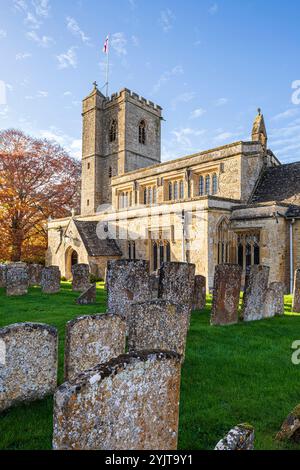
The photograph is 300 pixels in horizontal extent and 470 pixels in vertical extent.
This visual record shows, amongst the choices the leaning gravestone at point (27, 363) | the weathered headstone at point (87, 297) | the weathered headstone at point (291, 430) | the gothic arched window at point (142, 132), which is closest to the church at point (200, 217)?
the gothic arched window at point (142, 132)

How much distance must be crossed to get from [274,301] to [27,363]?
7.76m

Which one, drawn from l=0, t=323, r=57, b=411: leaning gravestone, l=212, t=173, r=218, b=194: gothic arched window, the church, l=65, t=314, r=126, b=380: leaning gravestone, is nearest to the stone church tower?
the church

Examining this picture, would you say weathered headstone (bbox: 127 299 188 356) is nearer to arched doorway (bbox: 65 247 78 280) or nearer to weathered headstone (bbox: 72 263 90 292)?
weathered headstone (bbox: 72 263 90 292)

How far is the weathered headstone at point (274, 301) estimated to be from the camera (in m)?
9.76

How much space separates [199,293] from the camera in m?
10.8

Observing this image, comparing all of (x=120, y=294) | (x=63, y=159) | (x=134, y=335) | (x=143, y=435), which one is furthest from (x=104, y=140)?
(x=143, y=435)

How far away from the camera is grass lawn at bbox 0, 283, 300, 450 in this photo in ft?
11.9

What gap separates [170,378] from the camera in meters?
2.73

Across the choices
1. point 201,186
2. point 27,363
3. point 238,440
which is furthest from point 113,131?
point 238,440

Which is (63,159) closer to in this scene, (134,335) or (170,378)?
(134,335)

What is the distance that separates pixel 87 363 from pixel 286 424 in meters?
2.67

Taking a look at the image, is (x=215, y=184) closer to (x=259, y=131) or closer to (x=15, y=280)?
(x=259, y=131)

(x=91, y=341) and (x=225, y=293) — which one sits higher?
(x=225, y=293)
